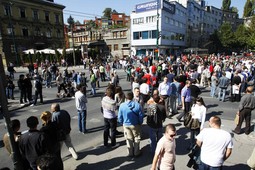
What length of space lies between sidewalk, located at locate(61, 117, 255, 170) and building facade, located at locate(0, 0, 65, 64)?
3462 cm

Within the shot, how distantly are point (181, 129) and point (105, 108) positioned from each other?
331 cm

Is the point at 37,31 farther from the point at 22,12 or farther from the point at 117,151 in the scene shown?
the point at 117,151

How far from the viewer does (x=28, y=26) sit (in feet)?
138

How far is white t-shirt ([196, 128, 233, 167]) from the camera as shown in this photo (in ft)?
11.7

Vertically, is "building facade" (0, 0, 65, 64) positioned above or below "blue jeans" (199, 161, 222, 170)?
above

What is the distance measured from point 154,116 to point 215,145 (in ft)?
6.28

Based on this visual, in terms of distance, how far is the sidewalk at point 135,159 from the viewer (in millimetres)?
5125

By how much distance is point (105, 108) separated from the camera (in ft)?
19.5

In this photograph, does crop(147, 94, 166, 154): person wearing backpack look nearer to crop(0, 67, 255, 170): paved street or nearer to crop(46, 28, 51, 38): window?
crop(0, 67, 255, 170): paved street

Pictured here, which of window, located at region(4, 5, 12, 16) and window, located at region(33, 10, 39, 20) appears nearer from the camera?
window, located at region(4, 5, 12, 16)

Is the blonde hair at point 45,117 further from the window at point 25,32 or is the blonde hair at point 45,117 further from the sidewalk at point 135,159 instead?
the window at point 25,32

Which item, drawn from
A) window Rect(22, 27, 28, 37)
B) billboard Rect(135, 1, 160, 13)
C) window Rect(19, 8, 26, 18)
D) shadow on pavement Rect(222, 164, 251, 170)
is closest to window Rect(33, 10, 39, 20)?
window Rect(19, 8, 26, 18)

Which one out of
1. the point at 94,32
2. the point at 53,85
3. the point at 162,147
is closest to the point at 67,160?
the point at 162,147

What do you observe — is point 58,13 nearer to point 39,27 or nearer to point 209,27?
point 39,27
